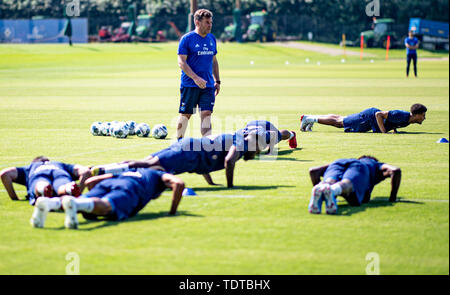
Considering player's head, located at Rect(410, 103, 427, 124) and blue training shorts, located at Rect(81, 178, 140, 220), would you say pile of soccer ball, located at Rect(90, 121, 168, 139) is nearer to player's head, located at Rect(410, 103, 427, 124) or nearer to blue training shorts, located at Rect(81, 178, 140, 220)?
player's head, located at Rect(410, 103, 427, 124)

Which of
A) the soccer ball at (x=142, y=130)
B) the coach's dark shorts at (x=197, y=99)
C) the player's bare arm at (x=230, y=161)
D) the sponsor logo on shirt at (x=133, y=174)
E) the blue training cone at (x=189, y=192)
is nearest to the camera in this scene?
the sponsor logo on shirt at (x=133, y=174)

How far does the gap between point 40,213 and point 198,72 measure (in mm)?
6346

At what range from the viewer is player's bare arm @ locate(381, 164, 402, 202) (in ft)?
29.2

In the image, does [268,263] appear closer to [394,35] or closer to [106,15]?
[394,35]

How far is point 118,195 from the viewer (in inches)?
314

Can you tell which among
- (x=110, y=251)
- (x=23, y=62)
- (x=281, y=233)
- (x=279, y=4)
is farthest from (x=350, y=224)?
(x=279, y=4)

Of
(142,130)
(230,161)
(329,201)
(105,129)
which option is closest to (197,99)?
(142,130)

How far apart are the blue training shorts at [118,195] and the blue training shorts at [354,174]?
244 centimetres

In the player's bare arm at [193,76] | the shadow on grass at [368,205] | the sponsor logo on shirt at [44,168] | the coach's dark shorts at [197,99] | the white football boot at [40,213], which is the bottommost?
the shadow on grass at [368,205]

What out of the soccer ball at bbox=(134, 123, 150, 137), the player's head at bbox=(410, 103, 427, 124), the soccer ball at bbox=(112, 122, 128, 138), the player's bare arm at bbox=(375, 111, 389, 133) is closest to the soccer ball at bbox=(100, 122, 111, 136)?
the soccer ball at bbox=(112, 122, 128, 138)

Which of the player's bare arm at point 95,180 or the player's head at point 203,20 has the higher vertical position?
the player's head at point 203,20

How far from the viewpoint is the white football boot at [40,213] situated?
7.67 metres

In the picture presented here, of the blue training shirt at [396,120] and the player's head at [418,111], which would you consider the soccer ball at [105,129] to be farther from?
the player's head at [418,111]

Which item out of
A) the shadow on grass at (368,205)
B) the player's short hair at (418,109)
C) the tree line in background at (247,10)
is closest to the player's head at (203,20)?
the player's short hair at (418,109)
